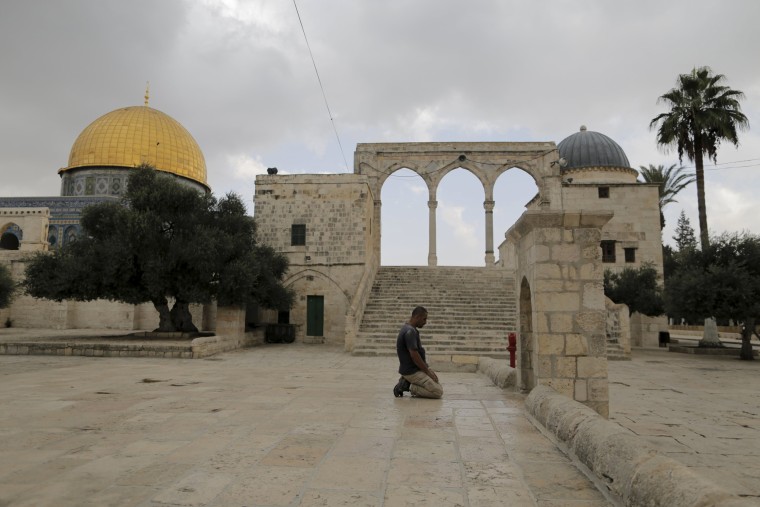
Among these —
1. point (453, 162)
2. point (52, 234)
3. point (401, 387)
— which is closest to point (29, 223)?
point (52, 234)

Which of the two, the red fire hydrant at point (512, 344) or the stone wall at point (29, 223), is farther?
the stone wall at point (29, 223)

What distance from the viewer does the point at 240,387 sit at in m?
7.93

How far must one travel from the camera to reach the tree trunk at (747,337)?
51.4 feet

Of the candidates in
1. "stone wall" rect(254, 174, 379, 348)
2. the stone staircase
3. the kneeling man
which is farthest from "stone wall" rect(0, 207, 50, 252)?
the kneeling man

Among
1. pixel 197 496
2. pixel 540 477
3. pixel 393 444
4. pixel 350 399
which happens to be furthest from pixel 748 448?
pixel 197 496

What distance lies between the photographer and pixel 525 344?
6.95 metres

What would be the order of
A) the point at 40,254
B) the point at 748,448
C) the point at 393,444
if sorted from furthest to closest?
the point at 40,254 → the point at 748,448 → the point at 393,444

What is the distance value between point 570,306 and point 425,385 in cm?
209

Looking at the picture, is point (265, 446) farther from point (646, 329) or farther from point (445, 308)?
point (646, 329)

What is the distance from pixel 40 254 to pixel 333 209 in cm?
1049

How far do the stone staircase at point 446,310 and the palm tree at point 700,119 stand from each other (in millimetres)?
8221

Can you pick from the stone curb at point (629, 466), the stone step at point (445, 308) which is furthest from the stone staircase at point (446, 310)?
the stone curb at point (629, 466)

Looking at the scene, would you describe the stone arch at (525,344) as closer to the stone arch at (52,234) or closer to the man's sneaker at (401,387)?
the man's sneaker at (401,387)

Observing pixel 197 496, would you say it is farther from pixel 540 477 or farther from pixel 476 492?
pixel 540 477
